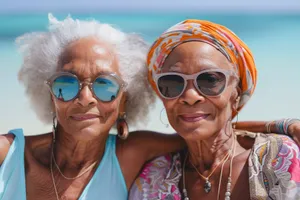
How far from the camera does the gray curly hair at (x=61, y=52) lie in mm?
3559

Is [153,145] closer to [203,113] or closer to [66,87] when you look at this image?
[203,113]

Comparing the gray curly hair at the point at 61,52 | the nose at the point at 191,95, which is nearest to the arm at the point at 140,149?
the gray curly hair at the point at 61,52

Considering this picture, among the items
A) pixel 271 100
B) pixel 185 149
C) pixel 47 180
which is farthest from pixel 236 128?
pixel 271 100

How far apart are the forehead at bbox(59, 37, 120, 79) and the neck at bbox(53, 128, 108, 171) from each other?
55 cm

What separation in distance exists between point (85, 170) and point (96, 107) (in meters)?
0.58

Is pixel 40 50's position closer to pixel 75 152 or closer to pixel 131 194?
pixel 75 152

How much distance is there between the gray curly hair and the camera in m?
3.56

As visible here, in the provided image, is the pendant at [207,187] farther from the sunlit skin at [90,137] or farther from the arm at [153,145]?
the arm at [153,145]

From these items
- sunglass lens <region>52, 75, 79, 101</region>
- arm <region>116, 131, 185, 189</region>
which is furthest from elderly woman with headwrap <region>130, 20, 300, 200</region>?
sunglass lens <region>52, 75, 79, 101</region>

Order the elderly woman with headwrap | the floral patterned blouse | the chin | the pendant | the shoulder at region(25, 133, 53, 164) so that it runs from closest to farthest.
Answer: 1. the floral patterned blouse
2. the elderly woman with headwrap
3. the chin
4. the pendant
5. the shoulder at region(25, 133, 53, 164)

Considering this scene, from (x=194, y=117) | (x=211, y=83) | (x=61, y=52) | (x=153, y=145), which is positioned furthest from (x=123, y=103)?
(x=211, y=83)

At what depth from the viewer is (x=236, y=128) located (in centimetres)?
373

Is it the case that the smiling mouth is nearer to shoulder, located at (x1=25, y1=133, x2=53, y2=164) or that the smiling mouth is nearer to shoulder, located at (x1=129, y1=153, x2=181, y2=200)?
shoulder, located at (x1=129, y1=153, x2=181, y2=200)

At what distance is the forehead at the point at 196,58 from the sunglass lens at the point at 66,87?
27.5 inches
